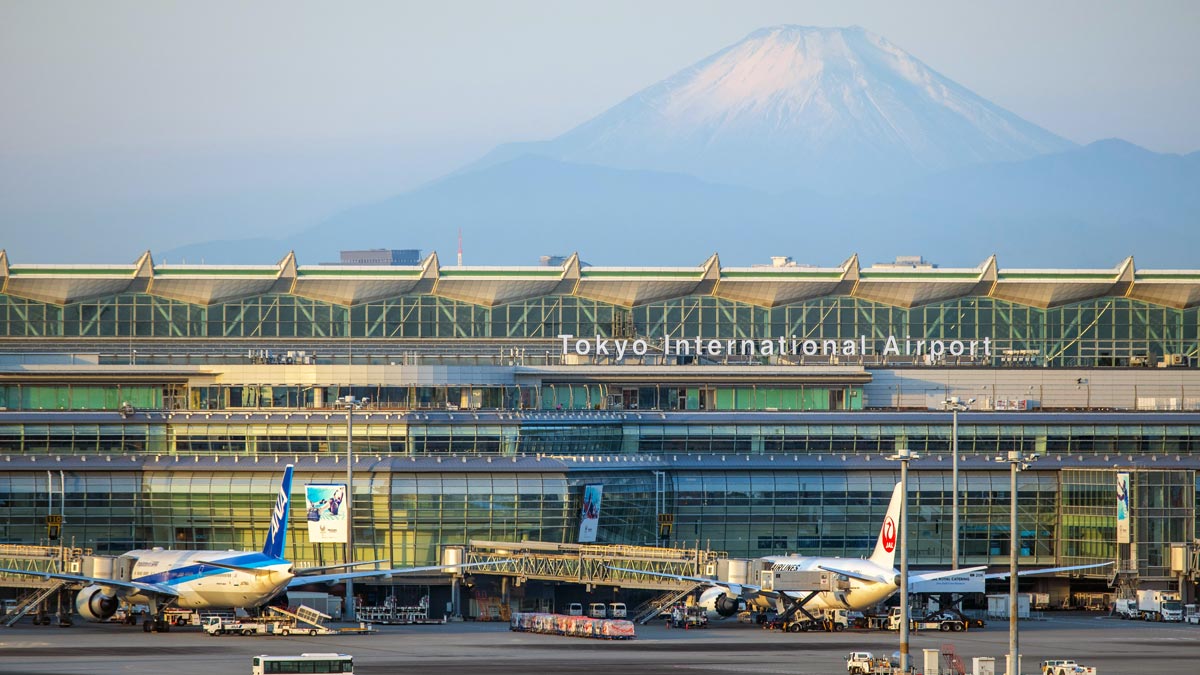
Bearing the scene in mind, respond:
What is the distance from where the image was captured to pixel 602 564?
441 ft

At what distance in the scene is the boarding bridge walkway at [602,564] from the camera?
133 metres

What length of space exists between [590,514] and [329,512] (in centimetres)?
2027

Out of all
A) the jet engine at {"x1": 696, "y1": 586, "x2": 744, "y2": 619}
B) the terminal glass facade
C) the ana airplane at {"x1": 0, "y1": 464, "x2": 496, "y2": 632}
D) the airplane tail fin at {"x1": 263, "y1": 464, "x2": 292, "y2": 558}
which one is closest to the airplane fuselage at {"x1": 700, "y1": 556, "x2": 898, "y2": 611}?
the jet engine at {"x1": 696, "y1": 586, "x2": 744, "y2": 619}

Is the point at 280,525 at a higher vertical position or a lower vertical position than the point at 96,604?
higher

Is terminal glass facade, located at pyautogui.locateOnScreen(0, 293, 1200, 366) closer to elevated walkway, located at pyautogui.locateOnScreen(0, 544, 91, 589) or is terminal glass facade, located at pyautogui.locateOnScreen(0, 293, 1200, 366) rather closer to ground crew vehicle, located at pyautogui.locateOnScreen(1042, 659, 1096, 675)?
elevated walkway, located at pyautogui.locateOnScreen(0, 544, 91, 589)

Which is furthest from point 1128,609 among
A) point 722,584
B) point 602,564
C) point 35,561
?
point 35,561

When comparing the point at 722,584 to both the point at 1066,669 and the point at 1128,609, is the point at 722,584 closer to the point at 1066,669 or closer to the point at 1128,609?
the point at 1128,609

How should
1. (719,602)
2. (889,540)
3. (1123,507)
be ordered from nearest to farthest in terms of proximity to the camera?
1. (889,540)
2. (719,602)
3. (1123,507)

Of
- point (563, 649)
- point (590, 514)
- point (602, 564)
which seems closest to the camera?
point (563, 649)

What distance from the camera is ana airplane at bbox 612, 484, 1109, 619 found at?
4852 inches

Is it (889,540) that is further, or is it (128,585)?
(889,540)

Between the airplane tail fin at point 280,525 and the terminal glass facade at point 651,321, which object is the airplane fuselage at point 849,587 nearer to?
the airplane tail fin at point 280,525

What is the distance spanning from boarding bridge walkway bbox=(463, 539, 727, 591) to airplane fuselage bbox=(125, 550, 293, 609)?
20746 millimetres

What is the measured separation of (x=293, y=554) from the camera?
147m
